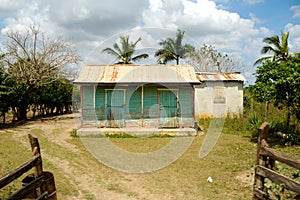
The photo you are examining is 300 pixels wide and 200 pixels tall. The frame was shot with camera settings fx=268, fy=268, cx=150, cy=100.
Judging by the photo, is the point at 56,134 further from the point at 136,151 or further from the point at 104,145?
the point at 136,151

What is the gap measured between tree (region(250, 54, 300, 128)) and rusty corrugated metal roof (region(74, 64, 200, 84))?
3670 mm

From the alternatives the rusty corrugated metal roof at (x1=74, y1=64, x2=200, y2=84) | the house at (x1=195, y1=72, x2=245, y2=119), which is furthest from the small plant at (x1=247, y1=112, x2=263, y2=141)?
the house at (x1=195, y1=72, x2=245, y2=119)

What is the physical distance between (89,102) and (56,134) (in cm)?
231

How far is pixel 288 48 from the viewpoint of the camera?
79.4ft

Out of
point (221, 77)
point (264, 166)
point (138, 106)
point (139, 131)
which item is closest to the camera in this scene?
point (264, 166)

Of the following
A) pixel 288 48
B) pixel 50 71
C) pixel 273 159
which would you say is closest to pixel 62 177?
pixel 273 159

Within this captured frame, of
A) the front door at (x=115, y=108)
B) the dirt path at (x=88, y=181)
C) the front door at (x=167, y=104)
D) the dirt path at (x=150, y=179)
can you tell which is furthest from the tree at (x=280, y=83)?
the front door at (x=115, y=108)

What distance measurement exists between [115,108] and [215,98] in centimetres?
721

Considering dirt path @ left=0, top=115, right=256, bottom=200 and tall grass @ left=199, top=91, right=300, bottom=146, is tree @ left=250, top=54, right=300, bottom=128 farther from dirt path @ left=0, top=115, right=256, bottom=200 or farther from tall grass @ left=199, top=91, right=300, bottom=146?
dirt path @ left=0, top=115, right=256, bottom=200

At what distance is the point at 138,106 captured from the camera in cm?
1412

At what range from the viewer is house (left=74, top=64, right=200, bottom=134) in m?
13.7

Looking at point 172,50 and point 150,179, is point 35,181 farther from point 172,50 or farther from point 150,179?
point 172,50

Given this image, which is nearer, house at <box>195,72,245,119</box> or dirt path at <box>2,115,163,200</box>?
dirt path at <box>2,115,163,200</box>

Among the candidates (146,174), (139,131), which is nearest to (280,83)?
(146,174)
